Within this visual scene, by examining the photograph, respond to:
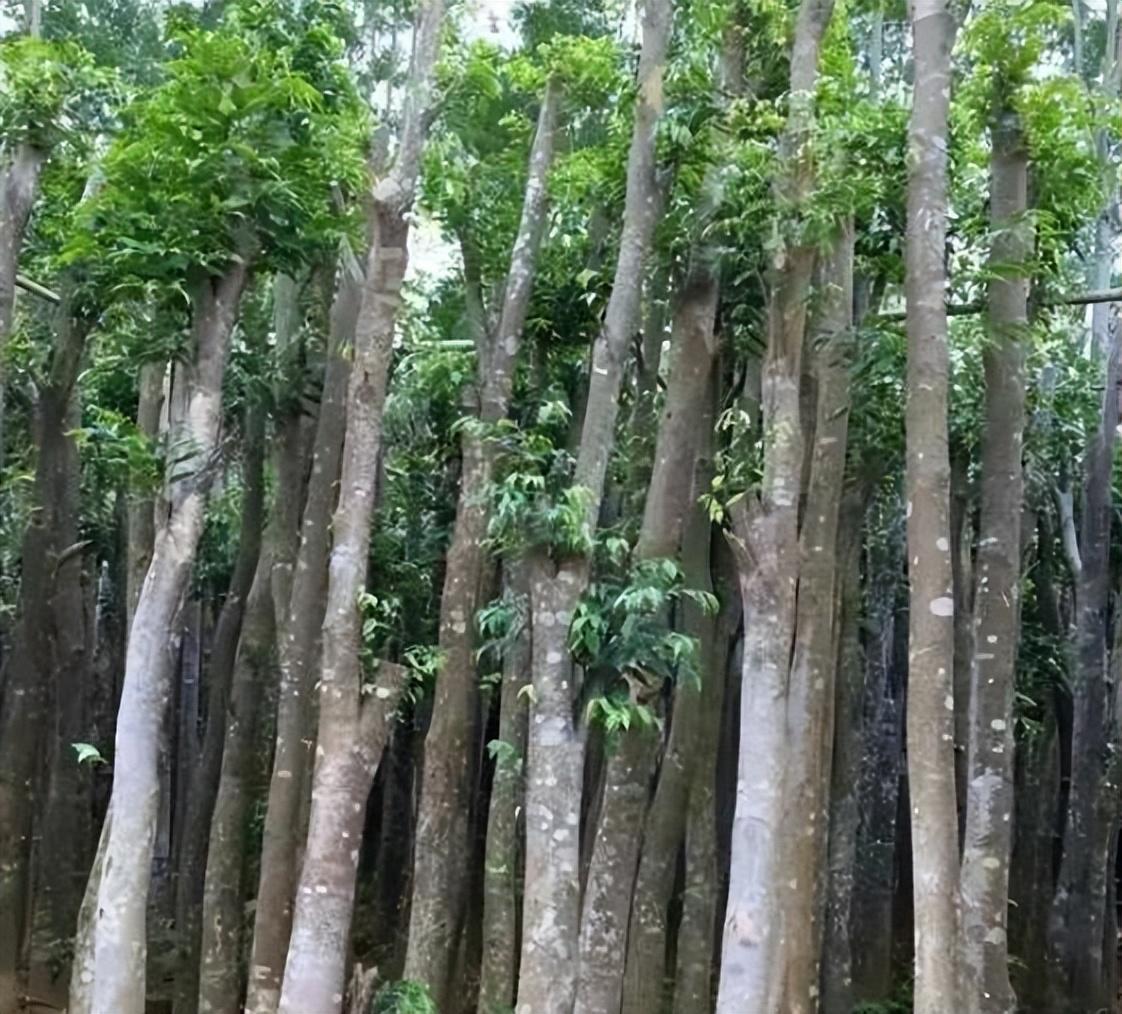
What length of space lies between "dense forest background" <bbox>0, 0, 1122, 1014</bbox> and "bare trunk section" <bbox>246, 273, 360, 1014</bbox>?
0.13ft

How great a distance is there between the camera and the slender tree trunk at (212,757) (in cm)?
1323

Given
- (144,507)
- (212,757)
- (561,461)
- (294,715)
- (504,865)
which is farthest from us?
(212,757)

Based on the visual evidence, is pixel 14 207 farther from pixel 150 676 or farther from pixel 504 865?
pixel 504 865

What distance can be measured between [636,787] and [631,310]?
338 centimetres

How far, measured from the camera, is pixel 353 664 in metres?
8.98

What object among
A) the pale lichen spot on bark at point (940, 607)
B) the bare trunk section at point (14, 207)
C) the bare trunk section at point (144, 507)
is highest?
the bare trunk section at point (14, 207)

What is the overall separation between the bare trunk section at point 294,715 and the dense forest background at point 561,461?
4 centimetres

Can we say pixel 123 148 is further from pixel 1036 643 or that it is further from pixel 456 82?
pixel 1036 643

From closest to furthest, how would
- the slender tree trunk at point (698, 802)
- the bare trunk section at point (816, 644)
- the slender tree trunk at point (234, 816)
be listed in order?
the bare trunk section at point (816, 644) → the slender tree trunk at point (698, 802) → the slender tree trunk at point (234, 816)

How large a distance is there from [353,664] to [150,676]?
1.56 metres

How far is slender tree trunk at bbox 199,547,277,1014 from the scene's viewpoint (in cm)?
1152

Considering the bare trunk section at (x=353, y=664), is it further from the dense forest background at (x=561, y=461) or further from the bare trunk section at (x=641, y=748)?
the bare trunk section at (x=641, y=748)

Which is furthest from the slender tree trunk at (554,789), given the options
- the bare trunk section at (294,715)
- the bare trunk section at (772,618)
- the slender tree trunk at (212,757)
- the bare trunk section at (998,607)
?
the slender tree trunk at (212,757)

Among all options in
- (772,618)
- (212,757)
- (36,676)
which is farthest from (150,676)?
(212,757)
